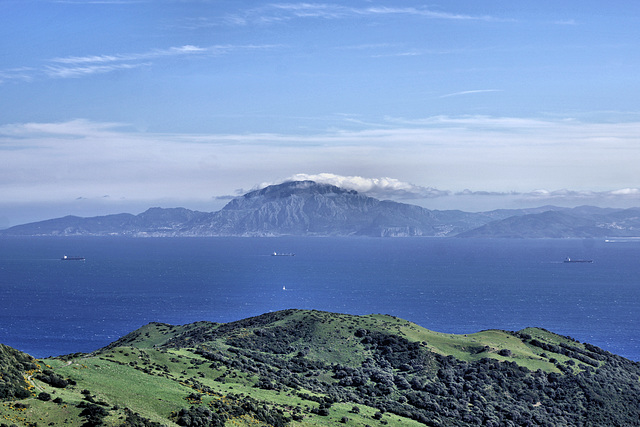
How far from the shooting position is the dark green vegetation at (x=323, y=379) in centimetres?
5338

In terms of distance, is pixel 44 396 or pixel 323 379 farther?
pixel 323 379

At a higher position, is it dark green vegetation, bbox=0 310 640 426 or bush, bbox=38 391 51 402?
bush, bbox=38 391 51 402

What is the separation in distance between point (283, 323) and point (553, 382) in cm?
5232

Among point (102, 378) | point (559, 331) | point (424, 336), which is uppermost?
point (102, 378)

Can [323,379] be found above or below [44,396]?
below

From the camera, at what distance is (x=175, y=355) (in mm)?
83125

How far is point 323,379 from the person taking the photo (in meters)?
92.6

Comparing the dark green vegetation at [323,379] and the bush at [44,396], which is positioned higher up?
the bush at [44,396]

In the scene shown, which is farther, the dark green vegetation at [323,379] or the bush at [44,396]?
the dark green vegetation at [323,379]

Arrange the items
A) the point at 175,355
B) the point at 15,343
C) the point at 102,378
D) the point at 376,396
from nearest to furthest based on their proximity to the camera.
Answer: the point at 102,378, the point at 175,355, the point at 376,396, the point at 15,343

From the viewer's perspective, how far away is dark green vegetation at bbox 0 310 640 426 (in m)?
53.4

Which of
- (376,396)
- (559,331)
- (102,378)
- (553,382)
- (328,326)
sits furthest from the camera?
(559,331)

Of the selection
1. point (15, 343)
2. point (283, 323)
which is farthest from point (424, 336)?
point (15, 343)

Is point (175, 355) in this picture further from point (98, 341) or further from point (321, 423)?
point (98, 341)
